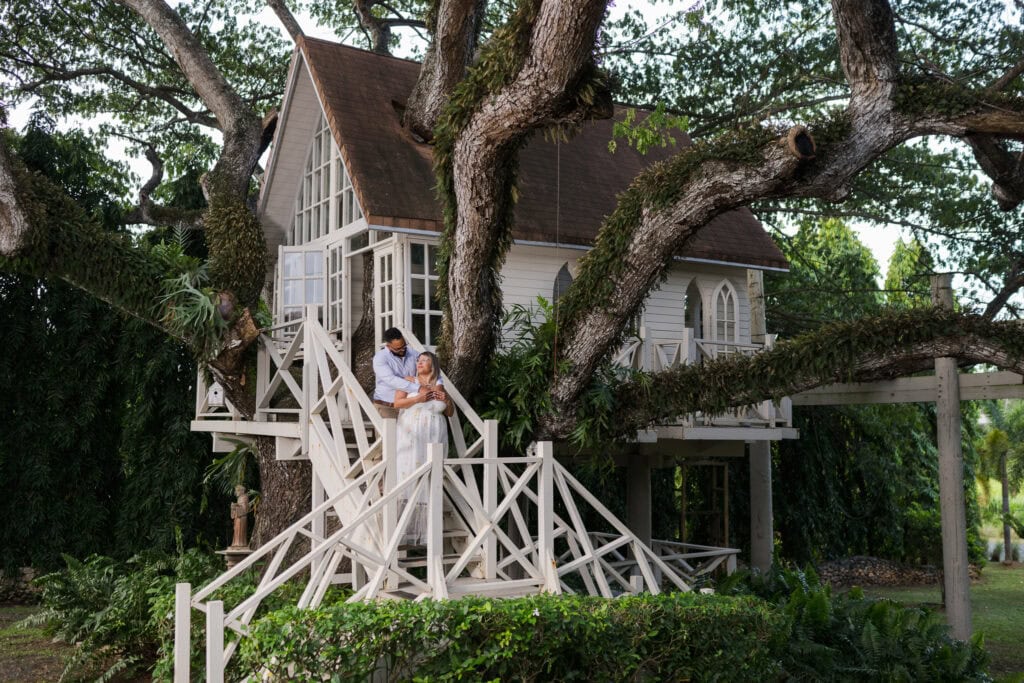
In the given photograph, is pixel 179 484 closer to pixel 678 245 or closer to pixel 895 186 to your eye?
pixel 678 245

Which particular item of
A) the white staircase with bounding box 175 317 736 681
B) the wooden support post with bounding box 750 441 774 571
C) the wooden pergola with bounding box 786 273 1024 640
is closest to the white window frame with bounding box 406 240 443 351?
the white staircase with bounding box 175 317 736 681

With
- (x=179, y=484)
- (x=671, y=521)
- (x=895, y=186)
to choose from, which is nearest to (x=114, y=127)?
(x=179, y=484)

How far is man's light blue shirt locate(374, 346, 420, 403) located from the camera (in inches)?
400

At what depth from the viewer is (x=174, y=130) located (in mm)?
21859

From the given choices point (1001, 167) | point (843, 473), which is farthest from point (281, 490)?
point (843, 473)

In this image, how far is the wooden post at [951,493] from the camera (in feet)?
36.8

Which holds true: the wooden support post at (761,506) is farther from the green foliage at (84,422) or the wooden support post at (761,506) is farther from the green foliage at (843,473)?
the green foliage at (84,422)

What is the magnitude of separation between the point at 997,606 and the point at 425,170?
11.7 m

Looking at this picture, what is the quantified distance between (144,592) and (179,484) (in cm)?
499

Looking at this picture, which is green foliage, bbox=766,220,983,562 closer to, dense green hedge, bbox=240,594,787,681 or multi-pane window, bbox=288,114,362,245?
multi-pane window, bbox=288,114,362,245

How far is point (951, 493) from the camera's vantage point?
1149cm

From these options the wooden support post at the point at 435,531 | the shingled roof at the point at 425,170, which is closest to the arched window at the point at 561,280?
the shingled roof at the point at 425,170

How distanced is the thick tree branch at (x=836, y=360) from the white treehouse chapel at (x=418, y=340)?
2.81 ft

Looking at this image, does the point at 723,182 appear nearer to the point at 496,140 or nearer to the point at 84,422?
the point at 496,140
